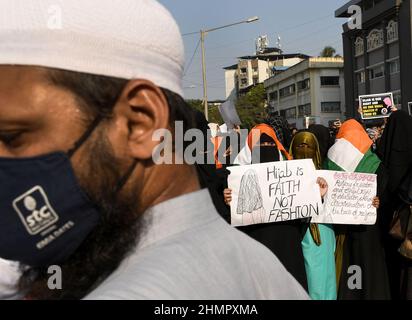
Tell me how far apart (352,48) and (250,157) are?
48.3 m

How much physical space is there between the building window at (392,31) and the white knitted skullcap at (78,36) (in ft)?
145

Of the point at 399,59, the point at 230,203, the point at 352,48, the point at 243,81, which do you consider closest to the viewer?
the point at 230,203

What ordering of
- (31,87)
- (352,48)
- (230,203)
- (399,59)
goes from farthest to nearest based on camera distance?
(352,48) < (399,59) < (230,203) < (31,87)

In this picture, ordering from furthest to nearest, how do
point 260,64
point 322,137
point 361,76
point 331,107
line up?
point 260,64, point 331,107, point 361,76, point 322,137

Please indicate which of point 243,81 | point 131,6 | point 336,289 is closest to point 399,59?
point 336,289

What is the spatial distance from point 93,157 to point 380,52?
4774 cm

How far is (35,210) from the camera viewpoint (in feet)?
3.01

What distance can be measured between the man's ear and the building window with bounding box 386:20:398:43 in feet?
Answer: 145

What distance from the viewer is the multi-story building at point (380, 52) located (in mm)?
39281

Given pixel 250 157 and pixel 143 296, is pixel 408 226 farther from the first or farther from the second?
pixel 143 296

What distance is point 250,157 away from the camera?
5184mm

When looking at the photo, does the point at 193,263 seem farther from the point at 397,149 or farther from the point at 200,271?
the point at 397,149

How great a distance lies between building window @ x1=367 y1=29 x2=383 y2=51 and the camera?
4500cm

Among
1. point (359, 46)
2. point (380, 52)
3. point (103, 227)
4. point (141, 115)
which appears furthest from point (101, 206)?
point (359, 46)
